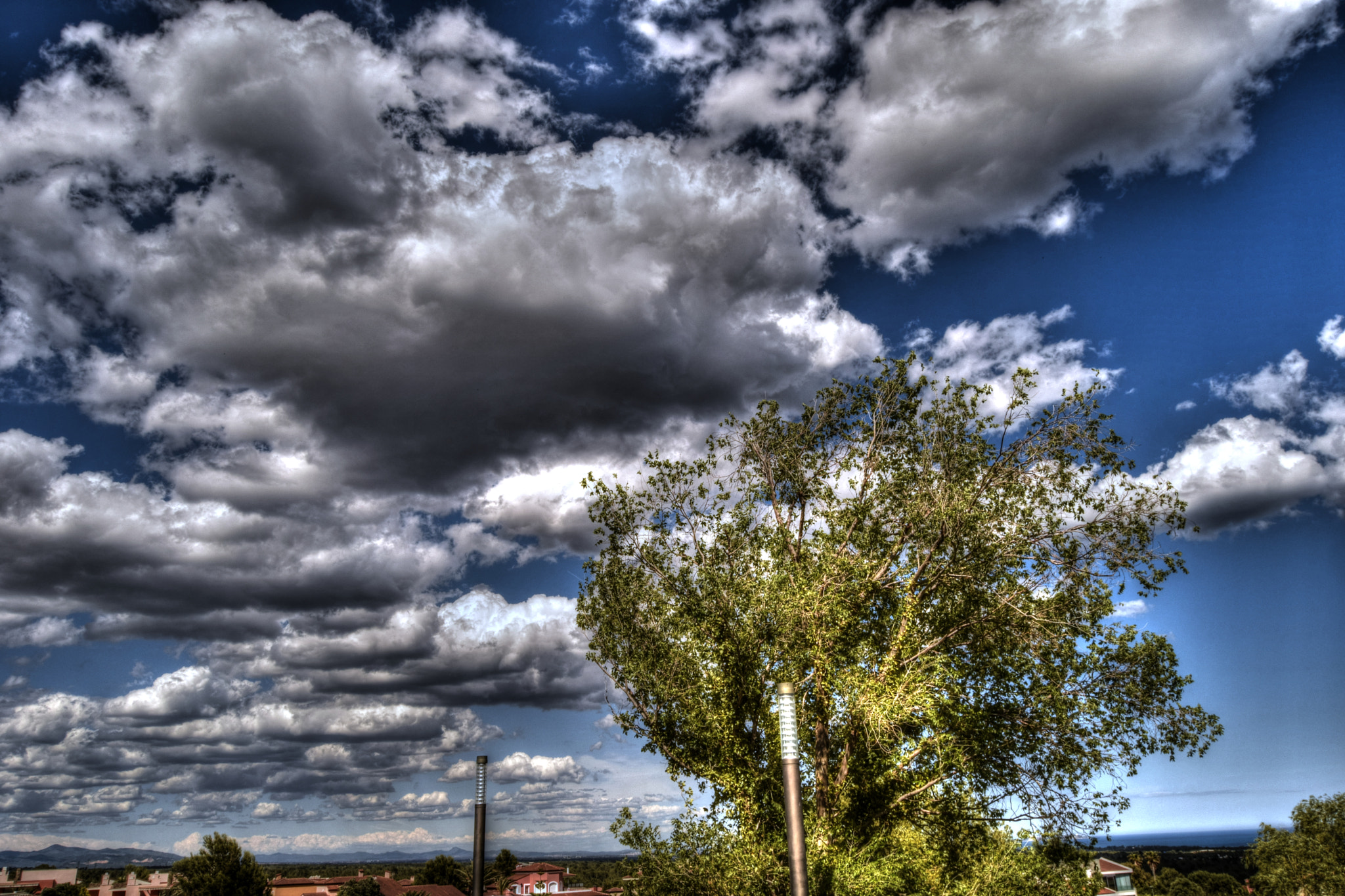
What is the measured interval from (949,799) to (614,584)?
30.0 feet

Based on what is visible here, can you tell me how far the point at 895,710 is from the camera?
15586 mm

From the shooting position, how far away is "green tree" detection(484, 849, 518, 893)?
75000 millimetres

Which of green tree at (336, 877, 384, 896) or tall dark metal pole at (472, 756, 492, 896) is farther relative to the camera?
green tree at (336, 877, 384, 896)

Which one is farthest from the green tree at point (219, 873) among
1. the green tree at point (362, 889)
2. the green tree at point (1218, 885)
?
the green tree at point (1218, 885)

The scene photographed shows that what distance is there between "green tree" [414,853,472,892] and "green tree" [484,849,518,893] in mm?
2384

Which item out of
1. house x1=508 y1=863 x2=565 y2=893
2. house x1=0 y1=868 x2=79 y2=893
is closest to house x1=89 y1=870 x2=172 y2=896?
house x1=0 y1=868 x2=79 y2=893

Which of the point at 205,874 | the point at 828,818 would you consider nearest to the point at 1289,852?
the point at 828,818

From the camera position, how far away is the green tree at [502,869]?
246ft

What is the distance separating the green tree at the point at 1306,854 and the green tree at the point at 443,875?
216ft

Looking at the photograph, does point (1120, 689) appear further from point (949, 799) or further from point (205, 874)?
point (205, 874)

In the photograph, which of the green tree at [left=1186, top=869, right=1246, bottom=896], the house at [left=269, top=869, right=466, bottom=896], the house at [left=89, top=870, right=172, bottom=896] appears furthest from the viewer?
the green tree at [left=1186, top=869, right=1246, bottom=896]

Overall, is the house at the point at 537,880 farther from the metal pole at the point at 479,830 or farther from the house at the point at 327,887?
the metal pole at the point at 479,830

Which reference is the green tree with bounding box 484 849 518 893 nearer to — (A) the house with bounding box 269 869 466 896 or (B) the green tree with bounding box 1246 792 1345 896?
(A) the house with bounding box 269 869 466 896

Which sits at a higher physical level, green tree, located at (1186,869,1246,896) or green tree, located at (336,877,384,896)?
green tree, located at (336,877,384,896)
